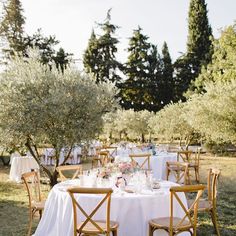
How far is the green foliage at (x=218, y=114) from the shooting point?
18859 millimetres

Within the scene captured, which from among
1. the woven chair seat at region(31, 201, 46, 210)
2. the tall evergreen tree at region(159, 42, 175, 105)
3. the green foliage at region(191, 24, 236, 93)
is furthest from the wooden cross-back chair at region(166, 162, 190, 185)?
the tall evergreen tree at region(159, 42, 175, 105)

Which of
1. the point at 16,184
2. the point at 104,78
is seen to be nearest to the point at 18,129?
the point at 16,184

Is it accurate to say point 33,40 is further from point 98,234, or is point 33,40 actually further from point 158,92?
point 98,234

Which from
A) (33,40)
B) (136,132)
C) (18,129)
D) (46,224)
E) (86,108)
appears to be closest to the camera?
(46,224)

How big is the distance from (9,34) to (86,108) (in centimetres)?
3152

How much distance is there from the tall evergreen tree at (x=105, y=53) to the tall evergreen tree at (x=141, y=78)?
5.52 feet

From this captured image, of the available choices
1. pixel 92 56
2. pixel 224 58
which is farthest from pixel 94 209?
pixel 92 56

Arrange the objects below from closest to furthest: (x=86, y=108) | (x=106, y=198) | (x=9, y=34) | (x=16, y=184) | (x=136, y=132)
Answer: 1. (x=106, y=198)
2. (x=86, y=108)
3. (x=16, y=184)
4. (x=136, y=132)
5. (x=9, y=34)

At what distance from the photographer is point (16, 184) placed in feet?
42.0

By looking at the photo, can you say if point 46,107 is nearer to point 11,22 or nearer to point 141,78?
point 11,22

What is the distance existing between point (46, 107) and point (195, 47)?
1406 inches

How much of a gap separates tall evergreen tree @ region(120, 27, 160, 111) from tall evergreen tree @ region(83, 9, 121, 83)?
168 centimetres

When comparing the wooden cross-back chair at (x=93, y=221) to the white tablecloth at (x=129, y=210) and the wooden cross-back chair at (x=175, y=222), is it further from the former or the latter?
the wooden cross-back chair at (x=175, y=222)

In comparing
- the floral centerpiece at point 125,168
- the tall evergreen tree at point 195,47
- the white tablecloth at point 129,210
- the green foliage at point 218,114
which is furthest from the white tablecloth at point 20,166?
the tall evergreen tree at point 195,47
